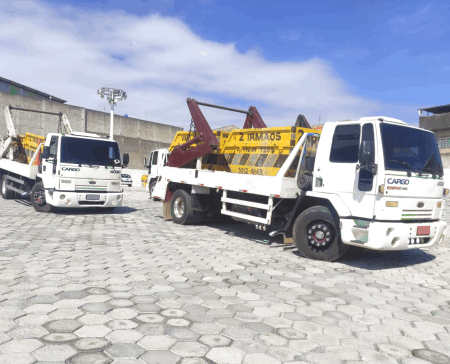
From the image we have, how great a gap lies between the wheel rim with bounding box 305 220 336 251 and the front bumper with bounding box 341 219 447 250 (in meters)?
0.43

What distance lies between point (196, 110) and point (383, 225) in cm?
574

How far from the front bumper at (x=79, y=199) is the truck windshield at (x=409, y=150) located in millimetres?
8343

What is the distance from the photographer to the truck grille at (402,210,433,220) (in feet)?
19.5

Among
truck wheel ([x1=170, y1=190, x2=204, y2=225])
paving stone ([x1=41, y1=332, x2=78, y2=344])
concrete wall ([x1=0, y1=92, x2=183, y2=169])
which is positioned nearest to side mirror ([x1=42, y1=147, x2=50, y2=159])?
truck wheel ([x1=170, y1=190, x2=204, y2=225])

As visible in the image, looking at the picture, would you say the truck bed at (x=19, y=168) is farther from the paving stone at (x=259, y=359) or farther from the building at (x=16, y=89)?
the building at (x=16, y=89)

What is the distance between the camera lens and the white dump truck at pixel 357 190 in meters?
5.83

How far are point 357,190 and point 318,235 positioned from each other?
1085 mm

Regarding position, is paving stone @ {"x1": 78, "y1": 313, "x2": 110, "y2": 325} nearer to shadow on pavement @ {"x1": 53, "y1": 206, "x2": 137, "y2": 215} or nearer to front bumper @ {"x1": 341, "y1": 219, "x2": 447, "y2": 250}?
front bumper @ {"x1": 341, "y1": 219, "x2": 447, "y2": 250}

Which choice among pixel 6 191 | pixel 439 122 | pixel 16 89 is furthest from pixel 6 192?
pixel 439 122

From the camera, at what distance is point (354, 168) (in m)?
6.10

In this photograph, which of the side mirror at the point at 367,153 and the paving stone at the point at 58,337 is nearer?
the paving stone at the point at 58,337

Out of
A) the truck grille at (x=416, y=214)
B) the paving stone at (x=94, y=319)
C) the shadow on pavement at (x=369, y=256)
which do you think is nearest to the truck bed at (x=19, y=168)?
the shadow on pavement at (x=369, y=256)

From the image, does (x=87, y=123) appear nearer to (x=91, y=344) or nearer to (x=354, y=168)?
(x=354, y=168)

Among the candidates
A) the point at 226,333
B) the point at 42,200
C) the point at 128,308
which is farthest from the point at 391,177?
the point at 42,200
